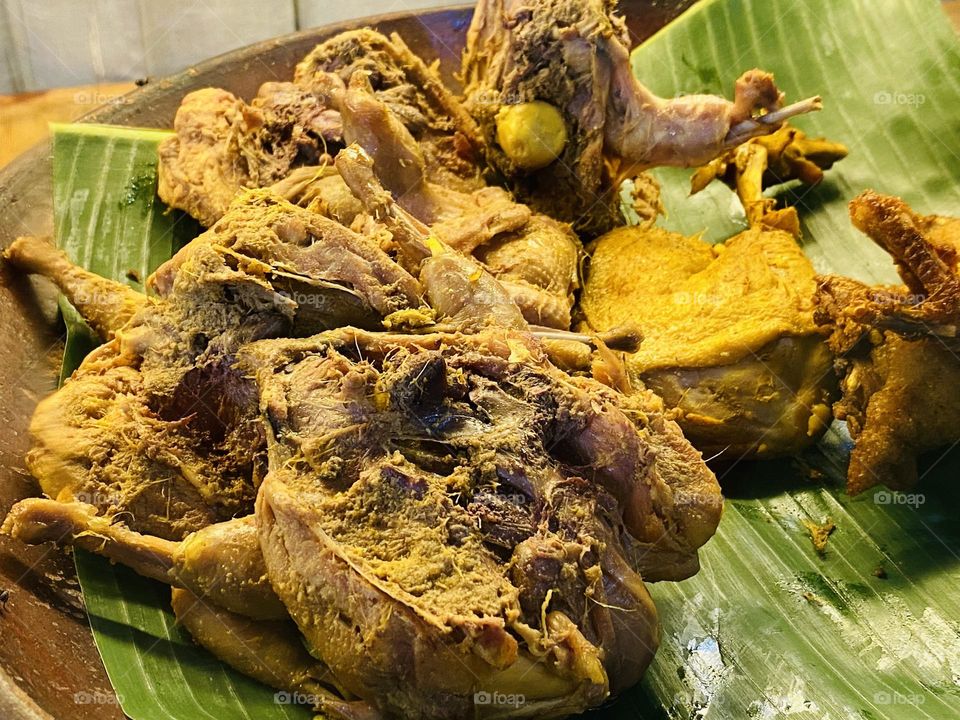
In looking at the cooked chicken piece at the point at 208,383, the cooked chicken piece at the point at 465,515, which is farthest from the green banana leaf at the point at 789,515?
the cooked chicken piece at the point at 465,515

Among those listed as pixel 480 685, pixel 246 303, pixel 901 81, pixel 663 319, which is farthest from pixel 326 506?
pixel 901 81

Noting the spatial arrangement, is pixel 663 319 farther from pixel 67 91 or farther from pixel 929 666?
pixel 67 91
